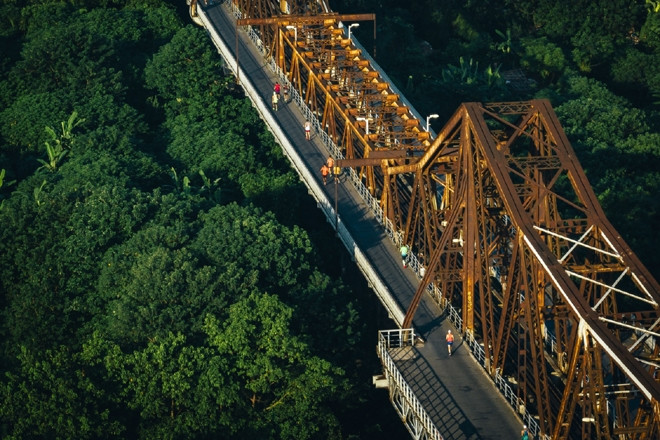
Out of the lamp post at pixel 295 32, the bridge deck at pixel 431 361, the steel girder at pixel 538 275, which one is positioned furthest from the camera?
the lamp post at pixel 295 32

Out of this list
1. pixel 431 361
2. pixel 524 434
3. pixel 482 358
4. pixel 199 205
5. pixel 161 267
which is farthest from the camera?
pixel 199 205

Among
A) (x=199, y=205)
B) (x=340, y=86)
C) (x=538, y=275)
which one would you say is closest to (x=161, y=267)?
(x=199, y=205)

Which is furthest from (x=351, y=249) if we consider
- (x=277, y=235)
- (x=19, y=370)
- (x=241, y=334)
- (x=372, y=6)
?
(x=372, y=6)

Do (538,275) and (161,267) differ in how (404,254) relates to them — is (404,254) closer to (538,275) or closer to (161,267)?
(161,267)

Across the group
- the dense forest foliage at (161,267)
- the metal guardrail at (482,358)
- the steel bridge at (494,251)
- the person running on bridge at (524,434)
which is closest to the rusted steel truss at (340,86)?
the steel bridge at (494,251)

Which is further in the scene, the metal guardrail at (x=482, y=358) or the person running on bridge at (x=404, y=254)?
the person running on bridge at (x=404, y=254)

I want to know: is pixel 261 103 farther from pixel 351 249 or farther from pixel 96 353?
pixel 96 353

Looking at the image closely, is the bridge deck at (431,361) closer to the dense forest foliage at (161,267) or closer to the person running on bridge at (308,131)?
the person running on bridge at (308,131)
